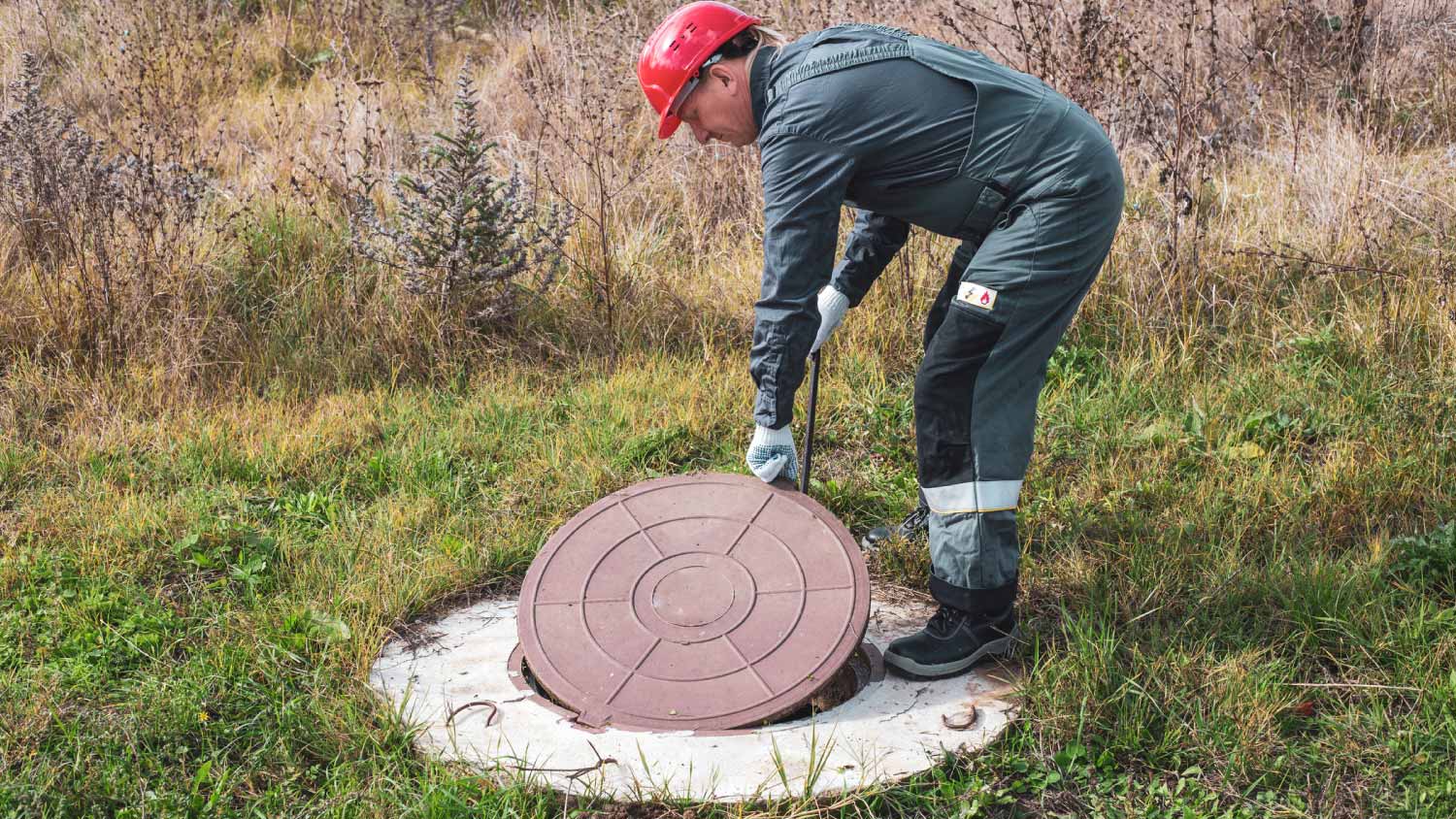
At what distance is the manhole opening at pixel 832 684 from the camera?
3.16 meters

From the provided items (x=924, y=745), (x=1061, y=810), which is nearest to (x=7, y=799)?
(x=924, y=745)

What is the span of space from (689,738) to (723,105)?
165 cm

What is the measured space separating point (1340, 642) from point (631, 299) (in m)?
3.35

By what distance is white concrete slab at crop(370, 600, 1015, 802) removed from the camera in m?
2.87

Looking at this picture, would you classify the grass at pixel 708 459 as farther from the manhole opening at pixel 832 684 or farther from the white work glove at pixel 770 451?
the white work glove at pixel 770 451

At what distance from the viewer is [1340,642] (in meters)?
3.29

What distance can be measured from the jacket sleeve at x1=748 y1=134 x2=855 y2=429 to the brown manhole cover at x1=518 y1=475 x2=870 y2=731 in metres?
0.67

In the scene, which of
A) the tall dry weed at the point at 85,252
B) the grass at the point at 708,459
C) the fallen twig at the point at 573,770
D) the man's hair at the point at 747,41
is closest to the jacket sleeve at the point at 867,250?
the man's hair at the point at 747,41

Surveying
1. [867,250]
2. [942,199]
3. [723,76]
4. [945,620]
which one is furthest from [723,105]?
[945,620]

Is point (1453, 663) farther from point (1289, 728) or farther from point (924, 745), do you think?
point (924, 745)

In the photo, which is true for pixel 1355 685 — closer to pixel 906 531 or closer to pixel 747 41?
pixel 906 531

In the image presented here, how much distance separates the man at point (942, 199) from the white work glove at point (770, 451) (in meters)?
0.03

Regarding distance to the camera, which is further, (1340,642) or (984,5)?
(984,5)

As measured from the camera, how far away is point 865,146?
297cm
